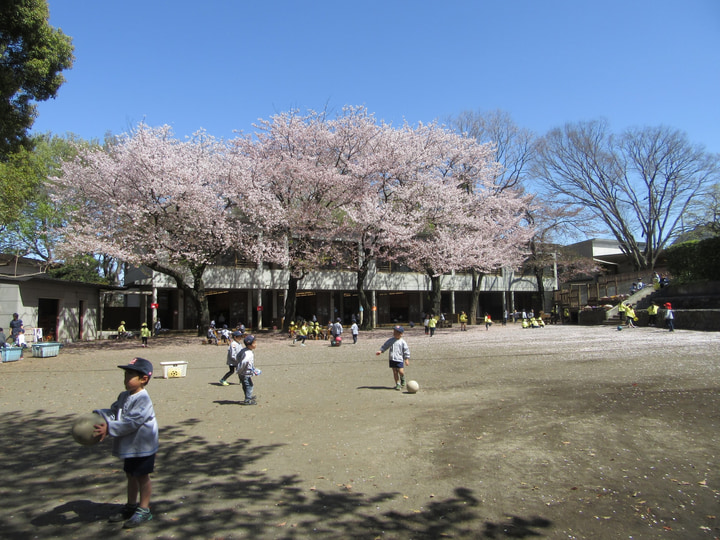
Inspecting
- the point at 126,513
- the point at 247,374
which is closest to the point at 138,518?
the point at 126,513

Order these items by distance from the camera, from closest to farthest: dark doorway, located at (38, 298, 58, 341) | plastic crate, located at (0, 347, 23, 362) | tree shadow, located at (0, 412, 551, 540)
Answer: tree shadow, located at (0, 412, 551, 540), plastic crate, located at (0, 347, 23, 362), dark doorway, located at (38, 298, 58, 341)

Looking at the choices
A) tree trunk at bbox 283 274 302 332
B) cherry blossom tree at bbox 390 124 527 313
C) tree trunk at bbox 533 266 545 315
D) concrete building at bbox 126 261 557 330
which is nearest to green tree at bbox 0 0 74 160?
tree trunk at bbox 283 274 302 332

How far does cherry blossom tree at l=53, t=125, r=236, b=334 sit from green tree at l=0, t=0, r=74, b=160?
1071 centimetres

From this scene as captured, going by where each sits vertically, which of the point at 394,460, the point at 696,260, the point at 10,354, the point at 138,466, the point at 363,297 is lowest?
the point at 394,460

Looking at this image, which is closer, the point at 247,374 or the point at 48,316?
the point at 247,374

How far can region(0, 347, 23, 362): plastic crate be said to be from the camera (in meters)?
16.6

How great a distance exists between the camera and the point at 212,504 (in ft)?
14.6

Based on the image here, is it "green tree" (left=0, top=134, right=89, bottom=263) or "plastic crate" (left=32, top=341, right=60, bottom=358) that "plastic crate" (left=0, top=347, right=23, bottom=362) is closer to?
"plastic crate" (left=32, top=341, right=60, bottom=358)

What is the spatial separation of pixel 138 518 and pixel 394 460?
2.84 m

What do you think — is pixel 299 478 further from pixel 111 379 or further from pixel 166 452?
pixel 111 379

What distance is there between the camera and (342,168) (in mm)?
29641

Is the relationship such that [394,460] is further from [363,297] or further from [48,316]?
[48,316]

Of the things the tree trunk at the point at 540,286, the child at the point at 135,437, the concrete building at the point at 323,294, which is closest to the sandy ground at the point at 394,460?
the child at the point at 135,437

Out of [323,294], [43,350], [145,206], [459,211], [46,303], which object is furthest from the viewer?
[323,294]
